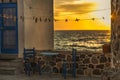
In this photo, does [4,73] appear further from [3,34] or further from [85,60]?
[85,60]

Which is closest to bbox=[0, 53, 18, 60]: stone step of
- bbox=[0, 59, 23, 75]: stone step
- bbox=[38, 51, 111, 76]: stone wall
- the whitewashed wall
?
bbox=[0, 59, 23, 75]: stone step

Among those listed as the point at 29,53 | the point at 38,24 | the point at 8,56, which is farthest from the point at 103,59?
the point at 8,56

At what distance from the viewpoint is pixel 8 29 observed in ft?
48.3

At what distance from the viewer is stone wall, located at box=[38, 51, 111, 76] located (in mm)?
12891

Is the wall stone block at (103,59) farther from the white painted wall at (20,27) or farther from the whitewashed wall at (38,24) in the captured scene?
the white painted wall at (20,27)

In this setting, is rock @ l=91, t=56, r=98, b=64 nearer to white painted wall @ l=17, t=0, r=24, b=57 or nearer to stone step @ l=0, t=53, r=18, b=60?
white painted wall @ l=17, t=0, r=24, b=57

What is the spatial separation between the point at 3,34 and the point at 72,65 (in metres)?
3.62

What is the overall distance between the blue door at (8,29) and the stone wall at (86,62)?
2218mm

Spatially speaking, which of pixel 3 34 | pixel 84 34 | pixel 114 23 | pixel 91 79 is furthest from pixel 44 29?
pixel 84 34

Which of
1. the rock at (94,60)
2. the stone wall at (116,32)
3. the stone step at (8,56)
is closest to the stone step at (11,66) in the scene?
the stone step at (8,56)

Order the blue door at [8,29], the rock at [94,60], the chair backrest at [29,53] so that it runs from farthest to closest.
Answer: the blue door at [8,29] → the chair backrest at [29,53] → the rock at [94,60]

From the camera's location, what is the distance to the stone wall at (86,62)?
1289 centimetres

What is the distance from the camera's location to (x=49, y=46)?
15.6m

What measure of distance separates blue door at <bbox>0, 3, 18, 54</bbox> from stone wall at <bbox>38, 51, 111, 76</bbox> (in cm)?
222
